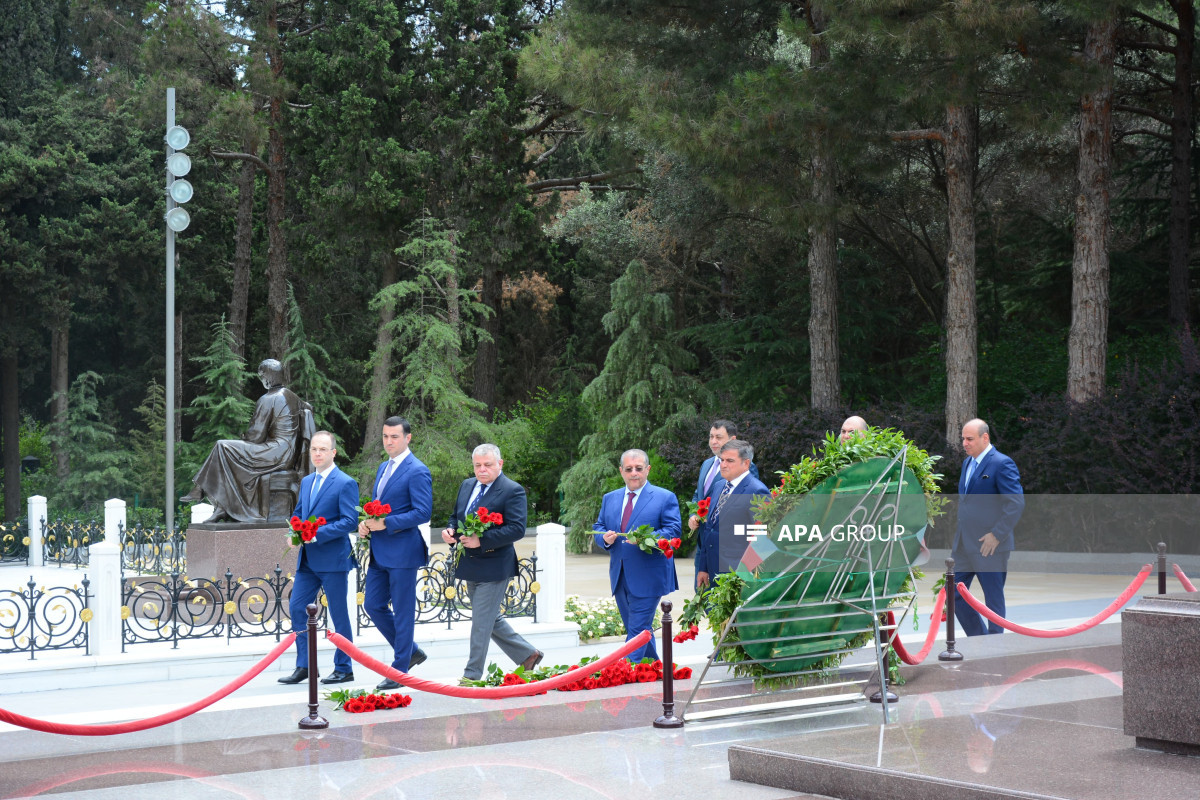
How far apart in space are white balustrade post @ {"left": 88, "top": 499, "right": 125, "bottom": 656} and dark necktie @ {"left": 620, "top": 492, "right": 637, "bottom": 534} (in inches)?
180

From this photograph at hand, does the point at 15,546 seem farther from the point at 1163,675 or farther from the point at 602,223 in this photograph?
the point at 1163,675

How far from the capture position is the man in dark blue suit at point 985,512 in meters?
8.76

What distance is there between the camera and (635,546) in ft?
27.2

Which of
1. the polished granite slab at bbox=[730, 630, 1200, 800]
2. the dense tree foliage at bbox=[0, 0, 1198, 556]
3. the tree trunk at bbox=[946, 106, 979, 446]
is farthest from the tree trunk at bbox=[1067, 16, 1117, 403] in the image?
the polished granite slab at bbox=[730, 630, 1200, 800]

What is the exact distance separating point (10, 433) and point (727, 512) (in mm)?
31160

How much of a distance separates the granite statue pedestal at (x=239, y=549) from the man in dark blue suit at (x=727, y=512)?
5.59 m

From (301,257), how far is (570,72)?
44.5 feet

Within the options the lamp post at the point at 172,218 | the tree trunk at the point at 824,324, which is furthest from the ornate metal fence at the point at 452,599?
the tree trunk at the point at 824,324

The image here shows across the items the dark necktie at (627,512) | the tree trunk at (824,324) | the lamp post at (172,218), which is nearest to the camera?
the dark necktie at (627,512)

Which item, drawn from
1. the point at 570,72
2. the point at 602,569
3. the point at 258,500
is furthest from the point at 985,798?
the point at 570,72

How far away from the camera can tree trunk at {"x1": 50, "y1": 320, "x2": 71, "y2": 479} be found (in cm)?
3095

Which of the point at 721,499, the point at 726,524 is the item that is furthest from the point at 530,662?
the point at 726,524

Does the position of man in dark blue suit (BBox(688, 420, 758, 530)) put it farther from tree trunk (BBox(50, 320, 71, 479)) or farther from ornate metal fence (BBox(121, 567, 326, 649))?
tree trunk (BBox(50, 320, 71, 479))

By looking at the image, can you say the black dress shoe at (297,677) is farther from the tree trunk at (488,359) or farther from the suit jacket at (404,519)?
the tree trunk at (488,359)
